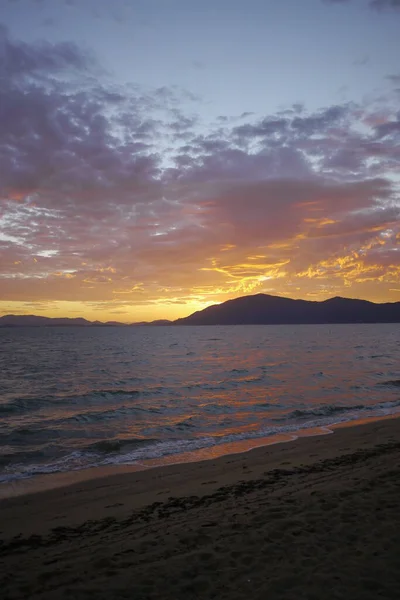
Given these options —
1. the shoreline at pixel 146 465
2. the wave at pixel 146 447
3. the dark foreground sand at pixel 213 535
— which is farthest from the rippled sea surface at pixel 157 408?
the dark foreground sand at pixel 213 535

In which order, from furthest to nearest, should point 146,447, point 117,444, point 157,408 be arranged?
point 157,408 < point 117,444 < point 146,447

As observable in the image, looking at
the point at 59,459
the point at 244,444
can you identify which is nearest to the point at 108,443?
the point at 59,459

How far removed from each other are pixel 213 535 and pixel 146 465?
5.62 meters

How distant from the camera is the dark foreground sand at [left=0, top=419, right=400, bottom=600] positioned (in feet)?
17.7

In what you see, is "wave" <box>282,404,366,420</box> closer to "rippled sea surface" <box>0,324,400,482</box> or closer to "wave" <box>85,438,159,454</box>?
"rippled sea surface" <box>0,324,400,482</box>

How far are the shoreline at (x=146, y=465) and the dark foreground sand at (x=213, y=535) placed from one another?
19.0 inches

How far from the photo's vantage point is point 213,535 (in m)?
6.84

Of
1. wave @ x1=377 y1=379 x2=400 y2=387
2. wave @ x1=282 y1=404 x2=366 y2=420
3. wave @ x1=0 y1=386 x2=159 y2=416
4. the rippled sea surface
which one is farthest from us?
wave @ x1=377 y1=379 x2=400 y2=387

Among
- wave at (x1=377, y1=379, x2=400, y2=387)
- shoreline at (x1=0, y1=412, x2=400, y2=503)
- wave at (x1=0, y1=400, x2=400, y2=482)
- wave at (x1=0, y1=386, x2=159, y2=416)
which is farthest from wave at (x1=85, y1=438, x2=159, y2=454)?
wave at (x1=377, y1=379, x2=400, y2=387)

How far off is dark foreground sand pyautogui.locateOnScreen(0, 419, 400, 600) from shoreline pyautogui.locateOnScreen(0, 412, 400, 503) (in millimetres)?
483

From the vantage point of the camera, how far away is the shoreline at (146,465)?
1024cm

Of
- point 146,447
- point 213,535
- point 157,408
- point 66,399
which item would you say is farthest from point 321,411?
point 213,535

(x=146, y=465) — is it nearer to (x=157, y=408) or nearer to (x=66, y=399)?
(x=157, y=408)

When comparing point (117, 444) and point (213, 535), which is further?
point (117, 444)
